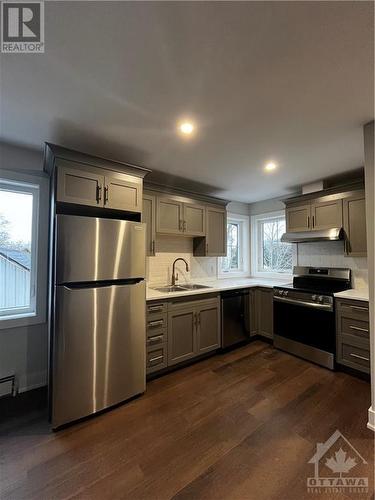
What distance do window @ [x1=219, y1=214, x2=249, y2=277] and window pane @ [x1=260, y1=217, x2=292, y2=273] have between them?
0.32 metres

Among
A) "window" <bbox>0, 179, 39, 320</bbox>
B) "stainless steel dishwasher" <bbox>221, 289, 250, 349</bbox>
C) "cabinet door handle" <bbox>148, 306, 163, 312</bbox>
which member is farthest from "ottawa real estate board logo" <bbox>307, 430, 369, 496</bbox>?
"window" <bbox>0, 179, 39, 320</bbox>

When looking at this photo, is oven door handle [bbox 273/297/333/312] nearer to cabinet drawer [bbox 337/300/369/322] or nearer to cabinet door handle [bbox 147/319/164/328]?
cabinet drawer [bbox 337/300/369/322]

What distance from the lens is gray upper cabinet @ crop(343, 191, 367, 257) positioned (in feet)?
9.16

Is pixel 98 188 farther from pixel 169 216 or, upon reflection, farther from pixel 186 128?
pixel 169 216

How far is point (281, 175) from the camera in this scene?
3104 mm

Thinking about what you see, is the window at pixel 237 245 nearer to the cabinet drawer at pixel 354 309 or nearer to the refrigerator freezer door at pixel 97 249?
the cabinet drawer at pixel 354 309

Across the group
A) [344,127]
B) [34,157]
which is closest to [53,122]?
[34,157]

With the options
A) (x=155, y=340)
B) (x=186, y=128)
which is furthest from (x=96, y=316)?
(x=186, y=128)

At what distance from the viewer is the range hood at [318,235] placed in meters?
2.96

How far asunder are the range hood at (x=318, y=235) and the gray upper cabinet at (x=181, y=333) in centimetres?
186

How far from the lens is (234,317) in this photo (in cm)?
329

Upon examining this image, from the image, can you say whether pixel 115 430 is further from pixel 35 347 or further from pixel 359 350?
pixel 359 350

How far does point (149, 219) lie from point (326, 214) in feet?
7.94

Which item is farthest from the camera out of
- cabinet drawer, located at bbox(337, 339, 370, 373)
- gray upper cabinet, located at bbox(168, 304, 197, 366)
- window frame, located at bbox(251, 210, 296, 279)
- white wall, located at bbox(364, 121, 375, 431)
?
window frame, located at bbox(251, 210, 296, 279)
